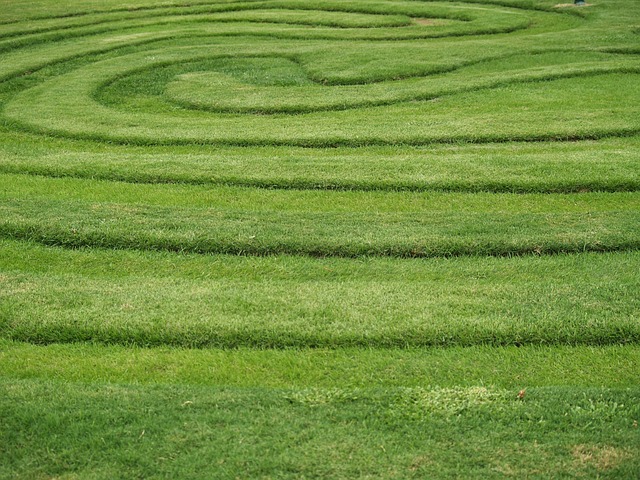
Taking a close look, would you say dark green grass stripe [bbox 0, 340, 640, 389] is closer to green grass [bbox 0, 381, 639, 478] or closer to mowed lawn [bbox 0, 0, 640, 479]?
mowed lawn [bbox 0, 0, 640, 479]

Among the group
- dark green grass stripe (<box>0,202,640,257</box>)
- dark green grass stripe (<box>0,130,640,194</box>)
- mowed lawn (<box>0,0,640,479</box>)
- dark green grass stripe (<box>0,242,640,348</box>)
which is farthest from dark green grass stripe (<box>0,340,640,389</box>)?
dark green grass stripe (<box>0,130,640,194</box>)

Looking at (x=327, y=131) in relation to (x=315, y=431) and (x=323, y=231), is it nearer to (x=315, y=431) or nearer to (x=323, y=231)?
(x=323, y=231)

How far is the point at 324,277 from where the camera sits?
10.1 metres

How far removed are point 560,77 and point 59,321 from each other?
17418mm

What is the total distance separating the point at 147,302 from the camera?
9.17m

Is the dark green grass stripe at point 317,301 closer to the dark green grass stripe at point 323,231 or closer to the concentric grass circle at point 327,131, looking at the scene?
the dark green grass stripe at point 323,231

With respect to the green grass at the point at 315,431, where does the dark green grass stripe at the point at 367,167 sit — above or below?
above

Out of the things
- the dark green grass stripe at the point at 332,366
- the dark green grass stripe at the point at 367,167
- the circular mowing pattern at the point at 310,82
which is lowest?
the dark green grass stripe at the point at 332,366

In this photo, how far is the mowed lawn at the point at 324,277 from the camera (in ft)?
21.0

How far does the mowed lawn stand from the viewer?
21.0ft

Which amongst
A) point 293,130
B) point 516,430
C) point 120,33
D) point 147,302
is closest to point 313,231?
point 147,302

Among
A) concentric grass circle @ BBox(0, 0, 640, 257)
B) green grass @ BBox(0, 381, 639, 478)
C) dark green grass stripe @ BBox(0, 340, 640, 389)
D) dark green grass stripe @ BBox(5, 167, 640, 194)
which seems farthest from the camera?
dark green grass stripe @ BBox(5, 167, 640, 194)

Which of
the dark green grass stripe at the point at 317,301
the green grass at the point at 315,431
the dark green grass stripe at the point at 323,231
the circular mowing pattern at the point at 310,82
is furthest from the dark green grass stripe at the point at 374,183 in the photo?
the green grass at the point at 315,431

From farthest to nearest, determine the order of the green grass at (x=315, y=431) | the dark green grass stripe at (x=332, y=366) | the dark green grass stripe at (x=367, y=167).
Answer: the dark green grass stripe at (x=367, y=167)
the dark green grass stripe at (x=332, y=366)
the green grass at (x=315, y=431)
